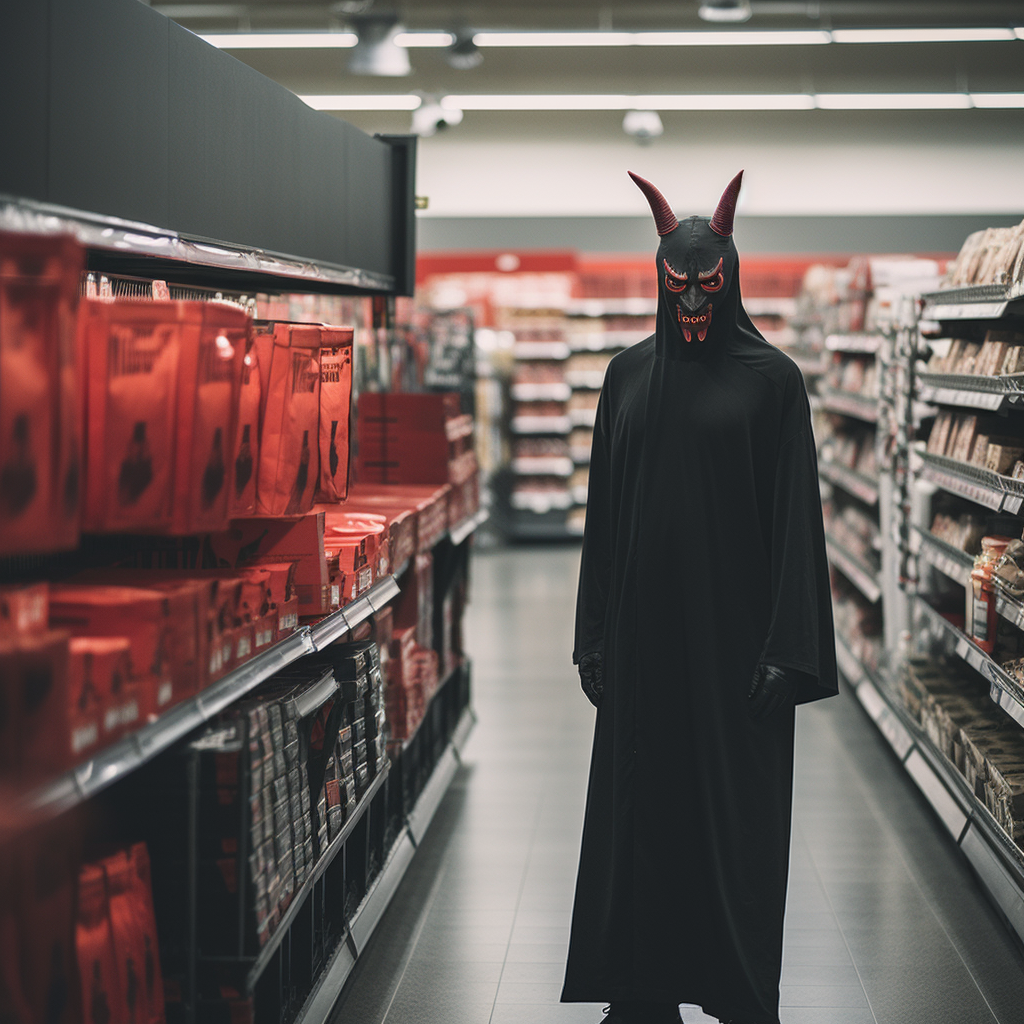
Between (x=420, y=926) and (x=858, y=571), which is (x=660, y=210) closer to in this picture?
(x=420, y=926)

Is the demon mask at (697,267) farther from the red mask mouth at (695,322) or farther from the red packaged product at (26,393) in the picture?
the red packaged product at (26,393)

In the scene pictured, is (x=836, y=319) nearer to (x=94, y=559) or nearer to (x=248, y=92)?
(x=248, y=92)

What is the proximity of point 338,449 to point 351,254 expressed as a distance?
1.46m

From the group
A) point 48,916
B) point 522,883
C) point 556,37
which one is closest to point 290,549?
point 48,916

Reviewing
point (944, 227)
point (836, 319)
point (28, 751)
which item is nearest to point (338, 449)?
point (28, 751)

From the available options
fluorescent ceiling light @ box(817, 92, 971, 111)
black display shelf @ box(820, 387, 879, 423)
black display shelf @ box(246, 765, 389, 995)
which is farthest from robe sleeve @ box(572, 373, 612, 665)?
fluorescent ceiling light @ box(817, 92, 971, 111)

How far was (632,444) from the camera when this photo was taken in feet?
8.70

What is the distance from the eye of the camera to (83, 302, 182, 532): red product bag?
1.78 m

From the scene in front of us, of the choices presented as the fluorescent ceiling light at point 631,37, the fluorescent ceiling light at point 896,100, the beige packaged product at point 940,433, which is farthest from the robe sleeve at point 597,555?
the fluorescent ceiling light at point 896,100

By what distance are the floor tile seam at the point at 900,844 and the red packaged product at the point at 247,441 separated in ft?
7.18

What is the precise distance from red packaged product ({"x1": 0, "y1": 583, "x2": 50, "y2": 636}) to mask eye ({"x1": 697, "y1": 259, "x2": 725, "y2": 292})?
5.00ft

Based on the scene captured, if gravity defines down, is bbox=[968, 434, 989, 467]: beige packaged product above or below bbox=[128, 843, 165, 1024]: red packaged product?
above

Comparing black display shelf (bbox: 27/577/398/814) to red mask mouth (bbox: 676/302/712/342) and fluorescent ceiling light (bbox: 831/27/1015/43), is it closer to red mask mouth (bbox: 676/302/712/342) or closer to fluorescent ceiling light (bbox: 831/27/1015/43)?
red mask mouth (bbox: 676/302/712/342)

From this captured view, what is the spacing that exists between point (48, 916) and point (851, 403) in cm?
567
